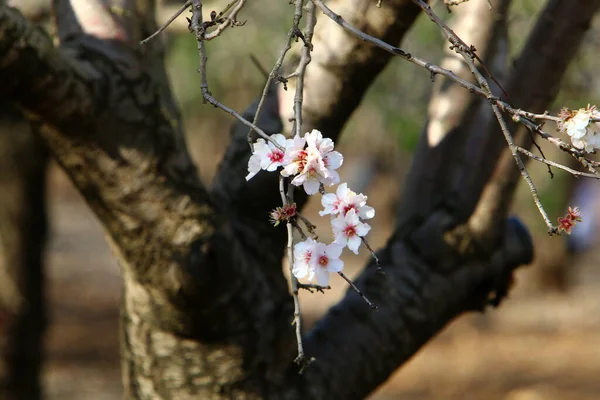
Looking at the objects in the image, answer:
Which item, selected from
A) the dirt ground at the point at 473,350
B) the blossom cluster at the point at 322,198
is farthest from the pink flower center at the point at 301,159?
the dirt ground at the point at 473,350

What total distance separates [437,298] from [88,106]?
1.39m

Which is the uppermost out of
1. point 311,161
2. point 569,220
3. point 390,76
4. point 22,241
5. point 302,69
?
point 390,76

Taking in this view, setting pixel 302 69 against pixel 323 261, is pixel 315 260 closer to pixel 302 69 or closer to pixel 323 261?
pixel 323 261

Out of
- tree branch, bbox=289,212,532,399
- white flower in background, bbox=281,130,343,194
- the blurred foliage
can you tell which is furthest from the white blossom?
tree branch, bbox=289,212,532,399

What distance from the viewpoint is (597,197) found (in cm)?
2272

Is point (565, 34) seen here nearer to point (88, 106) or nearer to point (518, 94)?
point (518, 94)

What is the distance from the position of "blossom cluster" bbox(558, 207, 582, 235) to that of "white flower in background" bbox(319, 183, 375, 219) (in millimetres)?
358

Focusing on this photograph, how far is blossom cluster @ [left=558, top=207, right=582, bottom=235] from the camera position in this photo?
1.46 m

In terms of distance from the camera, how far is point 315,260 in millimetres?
1465

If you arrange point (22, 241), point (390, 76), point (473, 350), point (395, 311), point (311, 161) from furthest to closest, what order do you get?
point (473, 350), point (390, 76), point (22, 241), point (395, 311), point (311, 161)

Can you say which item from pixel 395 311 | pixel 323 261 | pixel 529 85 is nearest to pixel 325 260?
pixel 323 261

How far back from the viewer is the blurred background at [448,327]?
23.7 feet

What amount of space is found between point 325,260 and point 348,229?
8 centimetres

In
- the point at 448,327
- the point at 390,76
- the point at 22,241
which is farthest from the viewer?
the point at 448,327
